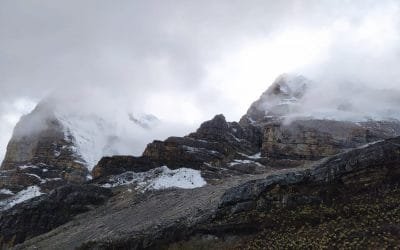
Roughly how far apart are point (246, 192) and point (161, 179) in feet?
131

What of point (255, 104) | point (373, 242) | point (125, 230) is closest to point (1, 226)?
point (125, 230)

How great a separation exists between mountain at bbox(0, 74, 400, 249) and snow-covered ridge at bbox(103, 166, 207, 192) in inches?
7.3

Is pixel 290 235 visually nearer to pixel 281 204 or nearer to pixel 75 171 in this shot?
pixel 281 204

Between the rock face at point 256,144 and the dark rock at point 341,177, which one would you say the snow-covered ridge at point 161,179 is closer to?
the rock face at point 256,144

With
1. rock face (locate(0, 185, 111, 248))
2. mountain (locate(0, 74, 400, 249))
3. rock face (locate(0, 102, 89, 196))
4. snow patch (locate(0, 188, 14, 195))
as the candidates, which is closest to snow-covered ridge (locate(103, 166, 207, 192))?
mountain (locate(0, 74, 400, 249))

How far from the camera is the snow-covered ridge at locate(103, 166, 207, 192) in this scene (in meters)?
79.8

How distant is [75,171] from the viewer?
608 ft

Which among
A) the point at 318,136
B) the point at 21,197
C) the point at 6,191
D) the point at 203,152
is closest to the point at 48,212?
the point at 203,152

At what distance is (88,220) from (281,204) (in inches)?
1482

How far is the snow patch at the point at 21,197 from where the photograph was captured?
128 metres

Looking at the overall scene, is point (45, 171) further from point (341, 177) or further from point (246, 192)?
point (341, 177)

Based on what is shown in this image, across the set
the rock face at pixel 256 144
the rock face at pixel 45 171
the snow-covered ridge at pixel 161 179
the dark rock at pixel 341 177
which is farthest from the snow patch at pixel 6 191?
the dark rock at pixel 341 177

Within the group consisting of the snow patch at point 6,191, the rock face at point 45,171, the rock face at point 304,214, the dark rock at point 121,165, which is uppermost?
the rock face at point 45,171

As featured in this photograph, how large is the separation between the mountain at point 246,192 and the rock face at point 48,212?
0.63 feet
